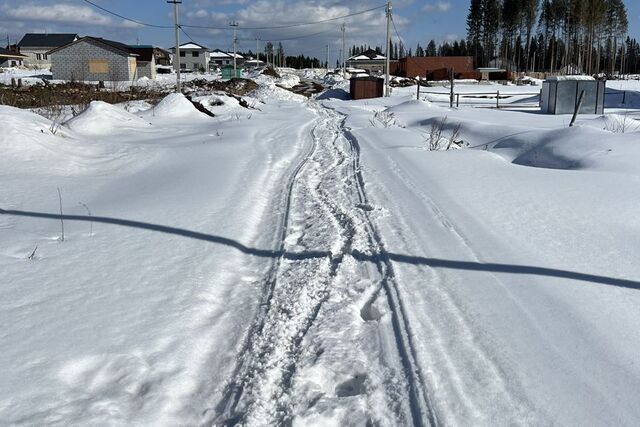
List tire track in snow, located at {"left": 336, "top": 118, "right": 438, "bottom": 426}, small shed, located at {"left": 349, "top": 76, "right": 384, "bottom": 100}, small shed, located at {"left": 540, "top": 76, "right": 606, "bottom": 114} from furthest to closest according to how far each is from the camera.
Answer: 1. small shed, located at {"left": 349, "top": 76, "right": 384, "bottom": 100}
2. small shed, located at {"left": 540, "top": 76, "right": 606, "bottom": 114}
3. tire track in snow, located at {"left": 336, "top": 118, "right": 438, "bottom": 426}

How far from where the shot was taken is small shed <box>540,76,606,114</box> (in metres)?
26.1

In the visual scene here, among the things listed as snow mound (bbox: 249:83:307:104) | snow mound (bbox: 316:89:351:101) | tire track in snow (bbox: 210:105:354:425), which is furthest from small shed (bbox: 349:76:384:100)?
tire track in snow (bbox: 210:105:354:425)

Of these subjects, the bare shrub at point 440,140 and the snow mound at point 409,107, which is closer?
the bare shrub at point 440,140

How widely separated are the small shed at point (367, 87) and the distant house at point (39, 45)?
6667 cm

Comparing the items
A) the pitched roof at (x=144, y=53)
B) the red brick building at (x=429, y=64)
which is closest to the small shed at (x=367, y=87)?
the pitched roof at (x=144, y=53)

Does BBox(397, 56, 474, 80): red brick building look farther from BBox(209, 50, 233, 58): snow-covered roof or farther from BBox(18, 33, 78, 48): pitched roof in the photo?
BBox(209, 50, 233, 58): snow-covered roof

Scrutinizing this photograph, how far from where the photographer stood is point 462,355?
329cm

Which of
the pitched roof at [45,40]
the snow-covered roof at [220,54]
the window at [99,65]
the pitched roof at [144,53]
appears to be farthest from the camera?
the snow-covered roof at [220,54]

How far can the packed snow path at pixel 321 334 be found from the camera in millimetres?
2865

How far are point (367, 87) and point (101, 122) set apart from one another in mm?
28704

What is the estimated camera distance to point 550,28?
90.4m

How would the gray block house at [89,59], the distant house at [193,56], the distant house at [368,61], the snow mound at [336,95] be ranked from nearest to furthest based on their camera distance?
the snow mound at [336,95], the gray block house at [89,59], the distant house at [368,61], the distant house at [193,56]

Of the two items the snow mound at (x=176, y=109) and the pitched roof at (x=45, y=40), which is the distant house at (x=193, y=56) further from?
the snow mound at (x=176, y=109)

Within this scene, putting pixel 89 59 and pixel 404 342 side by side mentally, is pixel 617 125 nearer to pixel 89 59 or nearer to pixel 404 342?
pixel 404 342
